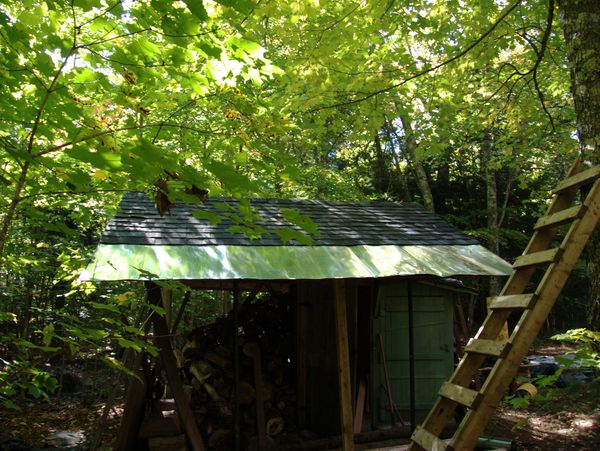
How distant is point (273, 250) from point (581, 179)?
349 centimetres

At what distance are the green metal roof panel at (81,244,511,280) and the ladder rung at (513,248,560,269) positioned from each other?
95.8 inches

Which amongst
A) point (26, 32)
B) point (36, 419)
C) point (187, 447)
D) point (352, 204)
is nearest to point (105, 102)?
point (26, 32)

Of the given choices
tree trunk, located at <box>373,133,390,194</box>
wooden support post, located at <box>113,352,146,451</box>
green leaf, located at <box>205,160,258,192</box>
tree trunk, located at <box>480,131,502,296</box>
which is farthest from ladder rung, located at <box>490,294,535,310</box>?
tree trunk, located at <box>373,133,390,194</box>

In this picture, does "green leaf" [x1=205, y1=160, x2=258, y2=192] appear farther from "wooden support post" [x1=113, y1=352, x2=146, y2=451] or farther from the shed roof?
"wooden support post" [x1=113, y1=352, x2=146, y2=451]

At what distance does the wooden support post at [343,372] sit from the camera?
17.9 ft

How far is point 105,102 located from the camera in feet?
9.14

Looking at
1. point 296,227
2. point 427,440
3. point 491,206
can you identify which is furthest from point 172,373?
point 491,206

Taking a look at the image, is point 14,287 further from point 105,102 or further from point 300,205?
point 105,102

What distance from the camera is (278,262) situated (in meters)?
5.54

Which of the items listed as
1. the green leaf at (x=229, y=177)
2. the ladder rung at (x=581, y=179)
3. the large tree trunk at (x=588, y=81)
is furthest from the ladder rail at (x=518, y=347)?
the green leaf at (x=229, y=177)

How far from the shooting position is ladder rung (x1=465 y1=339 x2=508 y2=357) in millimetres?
2600

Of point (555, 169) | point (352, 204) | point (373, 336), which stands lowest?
point (373, 336)

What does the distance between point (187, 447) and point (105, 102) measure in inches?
179

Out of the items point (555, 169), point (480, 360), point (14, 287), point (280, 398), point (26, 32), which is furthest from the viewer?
point (555, 169)
